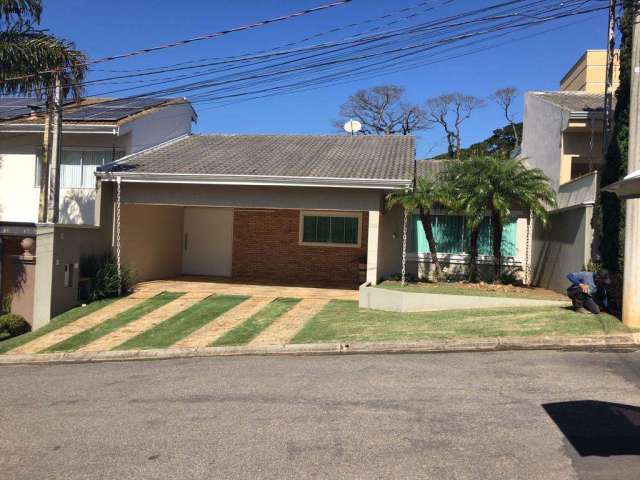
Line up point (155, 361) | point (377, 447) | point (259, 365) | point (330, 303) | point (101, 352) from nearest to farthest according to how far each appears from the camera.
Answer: point (377, 447) → point (259, 365) → point (155, 361) → point (101, 352) → point (330, 303)

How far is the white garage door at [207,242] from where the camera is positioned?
2045cm

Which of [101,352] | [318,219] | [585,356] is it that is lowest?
[101,352]

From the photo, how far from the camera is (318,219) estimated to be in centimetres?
1989

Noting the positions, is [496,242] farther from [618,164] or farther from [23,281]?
[23,281]

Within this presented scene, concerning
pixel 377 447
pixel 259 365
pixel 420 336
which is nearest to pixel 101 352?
pixel 259 365

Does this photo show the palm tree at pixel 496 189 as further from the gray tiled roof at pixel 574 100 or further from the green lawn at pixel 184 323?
the green lawn at pixel 184 323

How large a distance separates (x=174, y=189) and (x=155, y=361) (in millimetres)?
6972

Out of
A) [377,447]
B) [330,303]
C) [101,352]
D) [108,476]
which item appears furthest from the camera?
[330,303]

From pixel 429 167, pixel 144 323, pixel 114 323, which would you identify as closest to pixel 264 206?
pixel 144 323

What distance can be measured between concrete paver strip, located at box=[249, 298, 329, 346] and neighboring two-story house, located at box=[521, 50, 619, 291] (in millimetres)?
6018

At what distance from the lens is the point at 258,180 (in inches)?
604

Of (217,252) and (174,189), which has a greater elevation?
(174,189)

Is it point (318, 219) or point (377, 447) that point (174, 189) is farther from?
point (377, 447)

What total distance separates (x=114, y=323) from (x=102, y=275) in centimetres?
263
